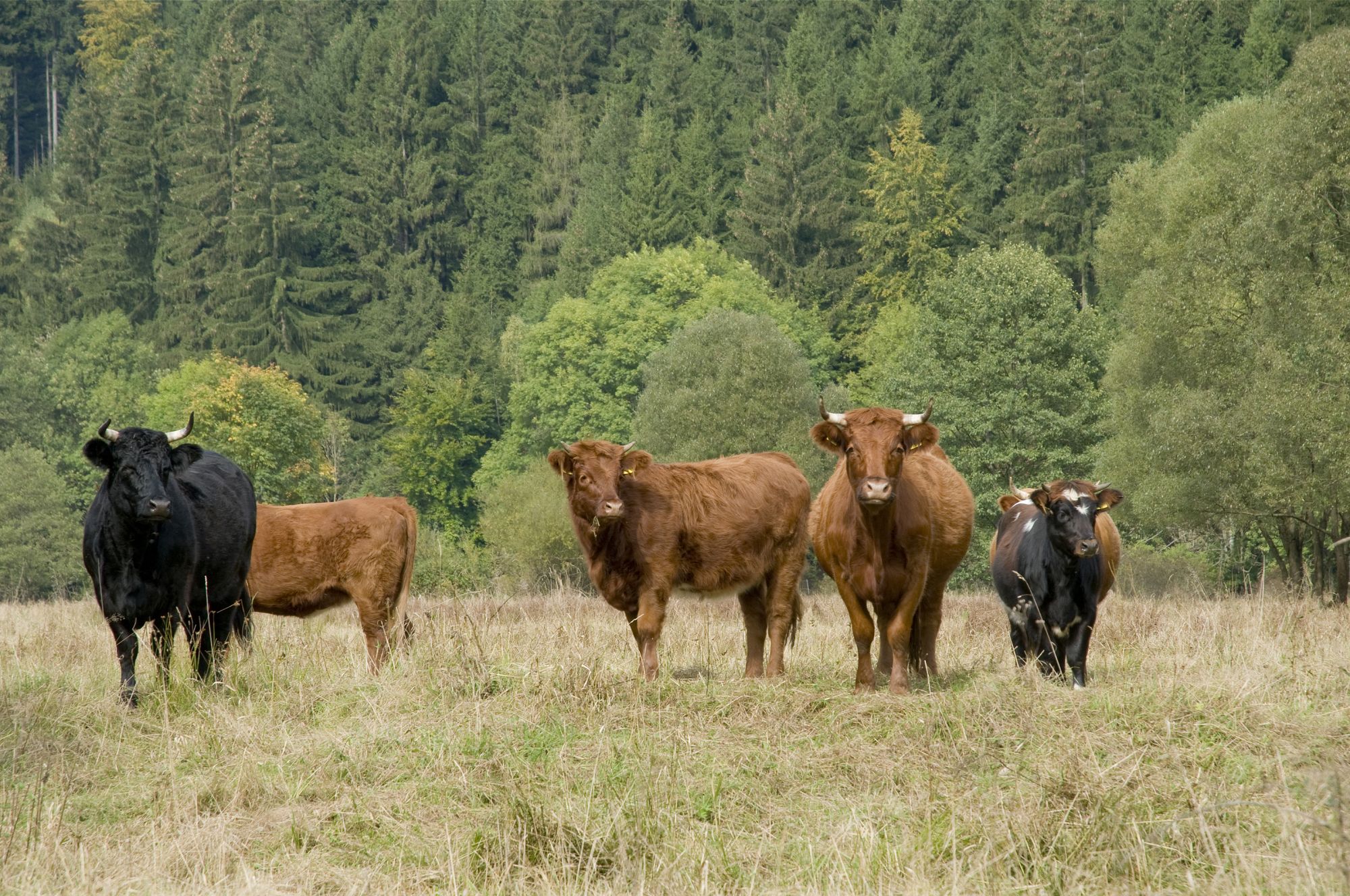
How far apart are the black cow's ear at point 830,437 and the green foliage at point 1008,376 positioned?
35149mm

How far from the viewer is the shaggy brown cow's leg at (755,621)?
10633mm

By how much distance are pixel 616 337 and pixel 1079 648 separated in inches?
2217

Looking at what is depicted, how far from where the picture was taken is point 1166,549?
47750mm

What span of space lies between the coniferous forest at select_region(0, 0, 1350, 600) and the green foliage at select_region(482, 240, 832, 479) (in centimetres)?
20

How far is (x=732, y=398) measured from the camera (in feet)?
159

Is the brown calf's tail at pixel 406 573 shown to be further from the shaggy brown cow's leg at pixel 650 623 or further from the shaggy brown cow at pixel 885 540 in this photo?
the shaggy brown cow at pixel 885 540

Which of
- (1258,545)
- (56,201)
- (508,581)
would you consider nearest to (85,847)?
(508,581)

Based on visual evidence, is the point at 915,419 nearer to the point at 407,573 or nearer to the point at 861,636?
the point at 861,636

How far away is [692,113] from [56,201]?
41906 mm

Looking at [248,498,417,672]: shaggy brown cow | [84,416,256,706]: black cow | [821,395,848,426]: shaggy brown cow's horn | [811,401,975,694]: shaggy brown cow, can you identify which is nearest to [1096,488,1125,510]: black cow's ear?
[811,401,975,694]: shaggy brown cow

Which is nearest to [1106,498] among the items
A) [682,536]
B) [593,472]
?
[682,536]

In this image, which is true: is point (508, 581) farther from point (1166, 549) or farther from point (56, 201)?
point (56, 201)

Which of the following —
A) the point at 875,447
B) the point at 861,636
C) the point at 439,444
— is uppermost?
the point at 875,447

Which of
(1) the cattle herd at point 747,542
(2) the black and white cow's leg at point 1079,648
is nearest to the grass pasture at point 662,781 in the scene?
(2) the black and white cow's leg at point 1079,648
